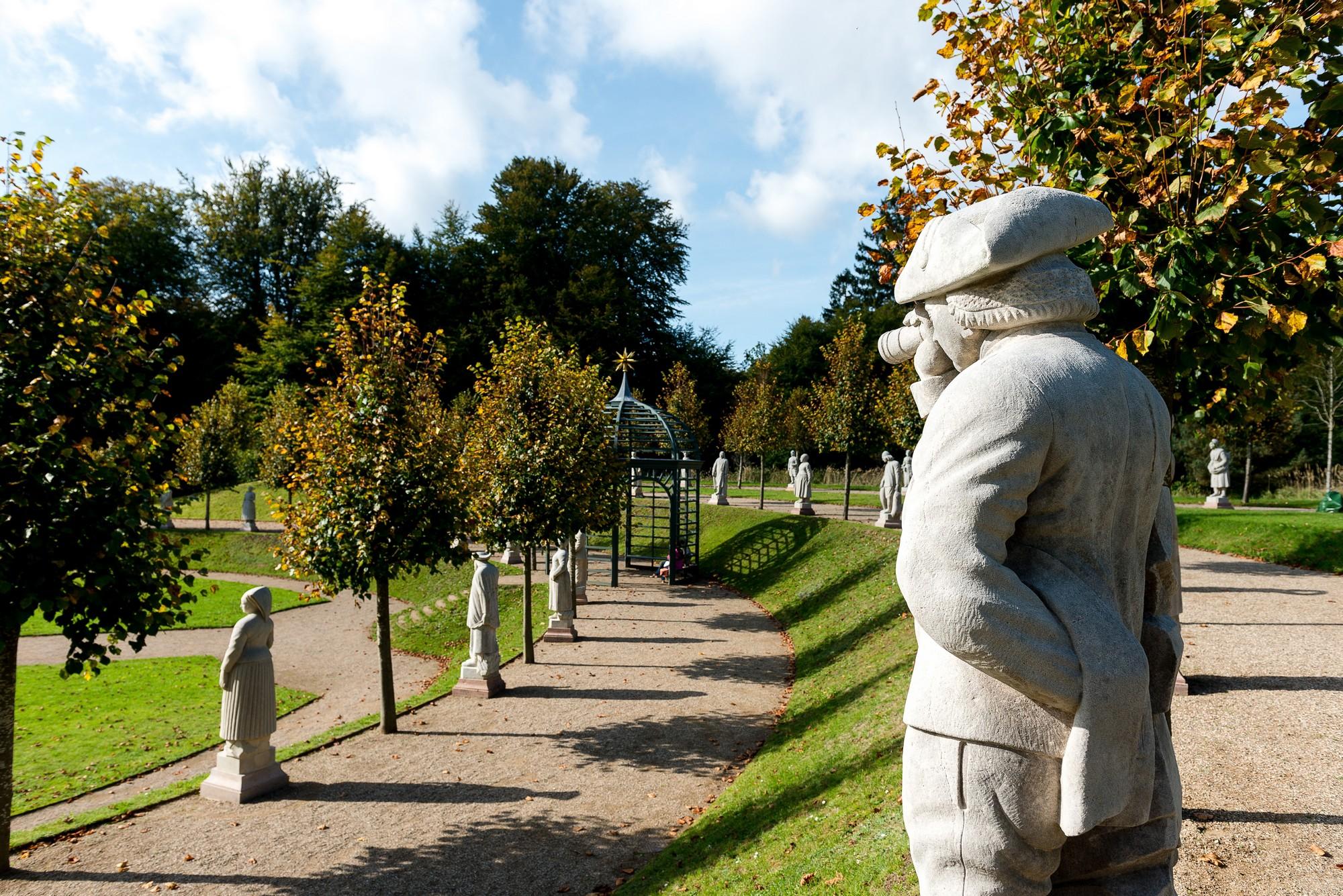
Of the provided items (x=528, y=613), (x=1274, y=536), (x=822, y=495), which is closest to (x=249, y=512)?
(x=528, y=613)

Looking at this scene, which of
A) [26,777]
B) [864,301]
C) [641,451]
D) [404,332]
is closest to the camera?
[26,777]

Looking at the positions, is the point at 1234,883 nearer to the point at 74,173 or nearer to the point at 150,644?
the point at 74,173

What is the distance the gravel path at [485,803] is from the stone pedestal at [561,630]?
1.91 metres

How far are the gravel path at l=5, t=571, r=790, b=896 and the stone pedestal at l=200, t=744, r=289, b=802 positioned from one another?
164 millimetres

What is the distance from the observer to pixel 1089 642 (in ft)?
7.27

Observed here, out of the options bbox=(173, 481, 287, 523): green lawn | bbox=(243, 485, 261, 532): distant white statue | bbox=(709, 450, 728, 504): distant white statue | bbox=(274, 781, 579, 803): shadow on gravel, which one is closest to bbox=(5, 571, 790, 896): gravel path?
bbox=(274, 781, 579, 803): shadow on gravel

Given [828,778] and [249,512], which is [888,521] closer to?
[828,778]

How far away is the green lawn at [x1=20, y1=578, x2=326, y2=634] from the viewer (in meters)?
19.8

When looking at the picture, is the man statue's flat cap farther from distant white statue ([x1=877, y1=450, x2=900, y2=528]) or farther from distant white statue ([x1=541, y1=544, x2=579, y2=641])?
distant white statue ([x1=877, y1=450, x2=900, y2=528])

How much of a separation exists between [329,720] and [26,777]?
12.5 ft

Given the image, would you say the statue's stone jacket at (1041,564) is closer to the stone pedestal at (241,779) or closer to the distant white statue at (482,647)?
the stone pedestal at (241,779)

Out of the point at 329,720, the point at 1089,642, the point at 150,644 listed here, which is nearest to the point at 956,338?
the point at 1089,642

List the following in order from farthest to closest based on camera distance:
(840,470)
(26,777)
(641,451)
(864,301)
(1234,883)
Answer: (864,301), (840,470), (641,451), (26,777), (1234,883)

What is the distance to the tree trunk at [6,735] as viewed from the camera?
7848 mm
